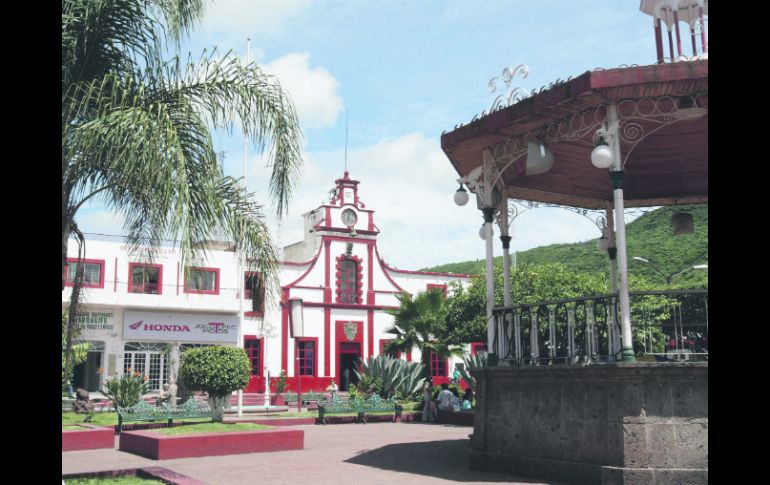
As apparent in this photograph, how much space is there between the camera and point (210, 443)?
1245cm

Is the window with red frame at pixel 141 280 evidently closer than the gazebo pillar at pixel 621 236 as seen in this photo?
A: No

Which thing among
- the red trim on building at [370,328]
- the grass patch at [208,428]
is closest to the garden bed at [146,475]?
the grass patch at [208,428]

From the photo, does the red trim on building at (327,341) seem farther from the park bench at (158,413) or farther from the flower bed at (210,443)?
the flower bed at (210,443)

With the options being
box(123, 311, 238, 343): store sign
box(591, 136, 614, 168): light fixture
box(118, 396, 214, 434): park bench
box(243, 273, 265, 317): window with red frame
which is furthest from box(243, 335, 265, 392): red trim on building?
box(591, 136, 614, 168): light fixture

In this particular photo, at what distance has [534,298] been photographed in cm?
2872

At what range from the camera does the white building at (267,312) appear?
112 ft

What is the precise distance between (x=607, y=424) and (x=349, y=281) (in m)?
31.3

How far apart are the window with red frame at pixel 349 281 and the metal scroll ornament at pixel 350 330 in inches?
50.7

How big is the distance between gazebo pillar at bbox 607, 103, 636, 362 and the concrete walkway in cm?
204

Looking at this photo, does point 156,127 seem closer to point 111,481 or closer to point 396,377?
point 111,481

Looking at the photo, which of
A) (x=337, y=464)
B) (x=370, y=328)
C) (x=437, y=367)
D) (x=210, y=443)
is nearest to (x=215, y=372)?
(x=210, y=443)

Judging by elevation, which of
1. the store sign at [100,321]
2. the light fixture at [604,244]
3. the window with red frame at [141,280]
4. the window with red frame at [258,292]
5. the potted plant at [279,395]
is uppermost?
the window with red frame at [141,280]

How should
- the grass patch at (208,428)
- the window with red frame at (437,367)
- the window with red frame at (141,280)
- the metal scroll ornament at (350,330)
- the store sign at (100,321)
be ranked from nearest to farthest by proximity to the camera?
the grass patch at (208,428)
the store sign at (100,321)
the window with red frame at (141,280)
the metal scroll ornament at (350,330)
the window with red frame at (437,367)
